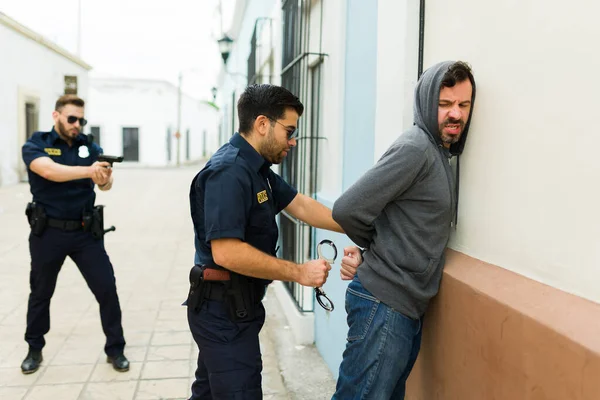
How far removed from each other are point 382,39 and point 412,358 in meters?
1.52

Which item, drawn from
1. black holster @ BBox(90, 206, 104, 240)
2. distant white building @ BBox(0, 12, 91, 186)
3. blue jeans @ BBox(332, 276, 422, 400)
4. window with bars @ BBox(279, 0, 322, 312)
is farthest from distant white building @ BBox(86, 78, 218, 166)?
blue jeans @ BBox(332, 276, 422, 400)

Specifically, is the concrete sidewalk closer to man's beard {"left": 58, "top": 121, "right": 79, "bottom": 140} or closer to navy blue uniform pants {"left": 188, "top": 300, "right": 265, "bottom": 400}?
navy blue uniform pants {"left": 188, "top": 300, "right": 265, "bottom": 400}

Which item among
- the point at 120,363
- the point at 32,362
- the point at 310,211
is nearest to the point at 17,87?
the point at 32,362

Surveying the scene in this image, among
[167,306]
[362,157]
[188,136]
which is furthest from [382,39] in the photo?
[188,136]

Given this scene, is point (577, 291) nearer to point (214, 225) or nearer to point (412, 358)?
point (412, 358)

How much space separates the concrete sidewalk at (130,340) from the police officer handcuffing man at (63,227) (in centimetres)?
20

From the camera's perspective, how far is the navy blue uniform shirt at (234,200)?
79.7 inches

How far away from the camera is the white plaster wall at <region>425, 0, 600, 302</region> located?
4.56 feet

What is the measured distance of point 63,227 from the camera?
12.3 feet

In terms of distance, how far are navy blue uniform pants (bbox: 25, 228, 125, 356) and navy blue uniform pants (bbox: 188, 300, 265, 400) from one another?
1847 mm

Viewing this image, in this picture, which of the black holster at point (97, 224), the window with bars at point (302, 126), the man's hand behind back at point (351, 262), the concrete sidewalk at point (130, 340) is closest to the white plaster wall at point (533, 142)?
the man's hand behind back at point (351, 262)

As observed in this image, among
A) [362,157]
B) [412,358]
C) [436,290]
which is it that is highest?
[362,157]

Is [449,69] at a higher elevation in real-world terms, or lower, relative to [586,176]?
higher

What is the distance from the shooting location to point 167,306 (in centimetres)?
550
